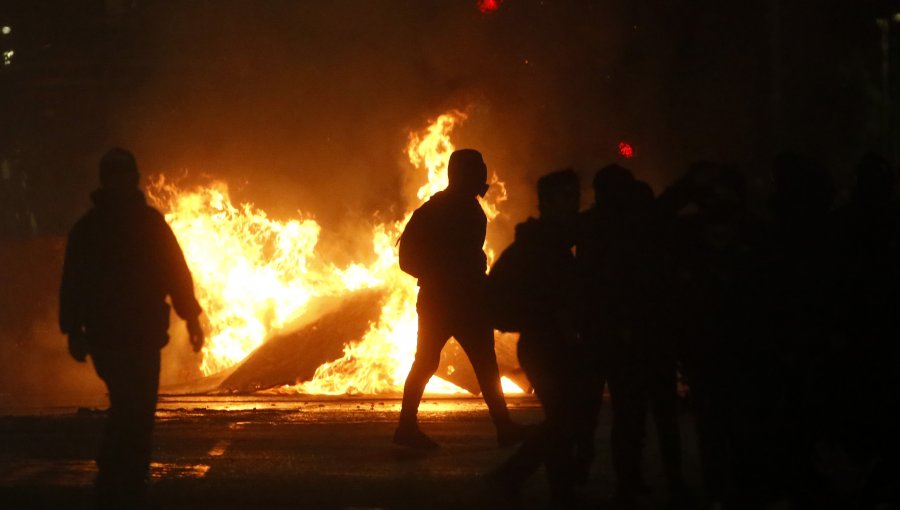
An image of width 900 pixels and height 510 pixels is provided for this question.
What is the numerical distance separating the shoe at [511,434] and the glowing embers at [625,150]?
12.0 meters

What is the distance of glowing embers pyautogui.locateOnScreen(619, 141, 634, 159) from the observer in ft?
65.0

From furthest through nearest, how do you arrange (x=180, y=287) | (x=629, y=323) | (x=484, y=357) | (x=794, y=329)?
(x=484, y=357), (x=180, y=287), (x=629, y=323), (x=794, y=329)

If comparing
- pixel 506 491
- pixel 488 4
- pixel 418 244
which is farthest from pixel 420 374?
pixel 488 4

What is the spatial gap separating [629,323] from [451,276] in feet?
8.11

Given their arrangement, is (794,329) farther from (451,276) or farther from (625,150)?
(625,150)

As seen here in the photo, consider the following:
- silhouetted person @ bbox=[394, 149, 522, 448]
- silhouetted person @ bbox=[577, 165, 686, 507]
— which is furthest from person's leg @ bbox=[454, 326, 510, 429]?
silhouetted person @ bbox=[577, 165, 686, 507]

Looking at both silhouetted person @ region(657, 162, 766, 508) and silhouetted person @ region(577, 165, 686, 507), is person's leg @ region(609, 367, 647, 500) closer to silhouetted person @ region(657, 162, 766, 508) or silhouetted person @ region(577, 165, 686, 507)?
silhouetted person @ region(577, 165, 686, 507)

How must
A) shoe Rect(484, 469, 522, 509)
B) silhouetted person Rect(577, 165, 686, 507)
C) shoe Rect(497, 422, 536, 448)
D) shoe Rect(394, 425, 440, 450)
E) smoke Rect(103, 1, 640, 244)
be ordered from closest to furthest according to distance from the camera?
silhouetted person Rect(577, 165, 686, 507) → shoe Rect(484, 469, 522, 509) → shoe Rect(497, 422, 536, 448) → shoe Rect(394, 425, 440, 450) → smoke Rect(103, 1, 640, 244)

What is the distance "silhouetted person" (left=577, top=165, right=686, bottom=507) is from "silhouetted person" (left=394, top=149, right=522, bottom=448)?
2119 mm

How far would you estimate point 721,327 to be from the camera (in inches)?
224

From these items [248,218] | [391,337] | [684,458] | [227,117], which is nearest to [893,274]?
[684,458]

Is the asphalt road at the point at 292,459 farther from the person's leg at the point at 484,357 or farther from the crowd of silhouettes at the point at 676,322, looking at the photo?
the crowd of silhouettes at the point at 676,322

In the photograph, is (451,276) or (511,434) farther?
(451,276)

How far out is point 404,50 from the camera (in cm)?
1861
